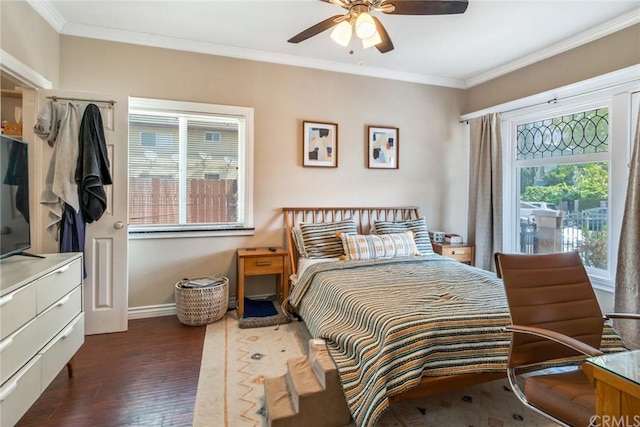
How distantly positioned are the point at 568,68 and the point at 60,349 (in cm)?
478

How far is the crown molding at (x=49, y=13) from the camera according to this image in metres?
2.47

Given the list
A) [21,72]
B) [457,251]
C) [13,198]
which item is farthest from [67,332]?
[457,251]

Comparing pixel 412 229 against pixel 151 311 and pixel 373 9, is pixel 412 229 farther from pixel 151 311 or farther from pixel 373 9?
pixel 151 311

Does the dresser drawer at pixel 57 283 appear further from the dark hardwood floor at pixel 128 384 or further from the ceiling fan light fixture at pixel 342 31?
the ceiling fan light fixture at pixel 342 31

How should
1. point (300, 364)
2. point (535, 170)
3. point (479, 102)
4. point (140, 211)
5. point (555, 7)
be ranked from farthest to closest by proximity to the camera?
1. point (479, 102)
2. point (535, 170)
3. point (140, 211)
4. point (555, 7)
5. point (300, 364)

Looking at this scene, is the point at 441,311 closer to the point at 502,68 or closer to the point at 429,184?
the point at 429,184

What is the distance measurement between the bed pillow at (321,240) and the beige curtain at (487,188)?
5.88 feet

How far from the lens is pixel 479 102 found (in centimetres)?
420

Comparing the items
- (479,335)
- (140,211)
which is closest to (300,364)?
(479,335)

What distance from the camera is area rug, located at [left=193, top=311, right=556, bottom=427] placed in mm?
1732

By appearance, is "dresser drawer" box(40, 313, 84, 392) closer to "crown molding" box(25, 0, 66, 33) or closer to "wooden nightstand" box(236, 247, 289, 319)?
"wooden nightstand" box(236, 247, 289, 319)

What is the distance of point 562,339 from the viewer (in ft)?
→ 4.24

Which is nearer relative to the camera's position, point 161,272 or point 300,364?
point 300,364

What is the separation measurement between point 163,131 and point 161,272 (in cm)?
147
